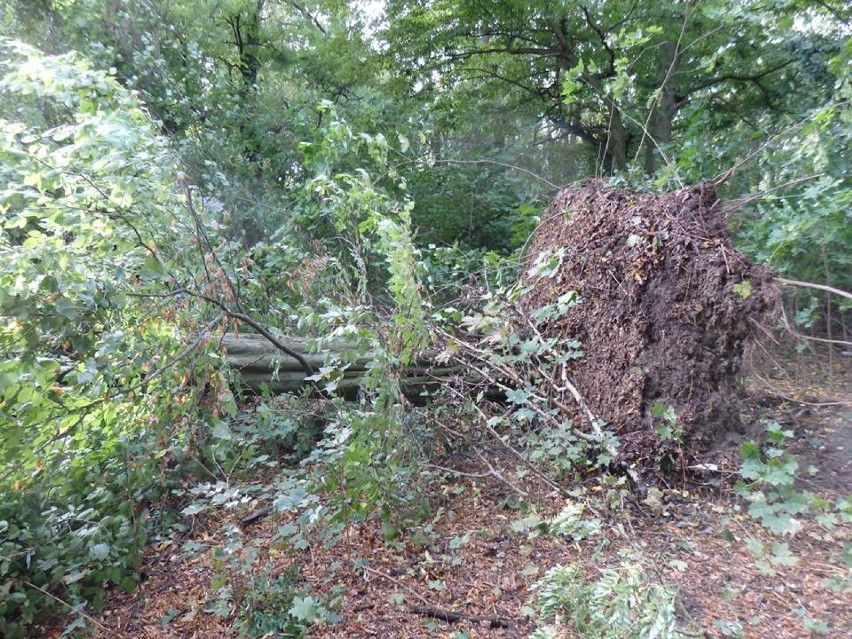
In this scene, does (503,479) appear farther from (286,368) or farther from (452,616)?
(286,368)

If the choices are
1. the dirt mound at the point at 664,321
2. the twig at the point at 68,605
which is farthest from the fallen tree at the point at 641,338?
the twig at the point at 68,605

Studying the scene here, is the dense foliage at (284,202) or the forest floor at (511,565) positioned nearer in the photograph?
the forest floor at (511,565)

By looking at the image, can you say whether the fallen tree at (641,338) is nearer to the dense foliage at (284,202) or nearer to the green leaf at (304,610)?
the dense foliage at (284,202)

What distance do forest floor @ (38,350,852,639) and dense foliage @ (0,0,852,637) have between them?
0.69 feet

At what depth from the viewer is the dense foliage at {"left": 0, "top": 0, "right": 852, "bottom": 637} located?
2.87m

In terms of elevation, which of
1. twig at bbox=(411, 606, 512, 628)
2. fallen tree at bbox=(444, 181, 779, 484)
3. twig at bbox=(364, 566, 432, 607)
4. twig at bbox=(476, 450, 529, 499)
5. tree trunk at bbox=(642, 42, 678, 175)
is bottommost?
twig at bbox=(411, 606, 512, 628)

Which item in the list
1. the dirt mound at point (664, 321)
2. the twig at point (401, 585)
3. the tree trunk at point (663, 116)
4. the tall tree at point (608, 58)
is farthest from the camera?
the tree trunk at point (663, 116)

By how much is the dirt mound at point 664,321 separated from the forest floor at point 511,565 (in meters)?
0.44

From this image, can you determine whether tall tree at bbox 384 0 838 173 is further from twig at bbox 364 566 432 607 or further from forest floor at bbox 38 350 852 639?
twig at bbox 364 566 432 607

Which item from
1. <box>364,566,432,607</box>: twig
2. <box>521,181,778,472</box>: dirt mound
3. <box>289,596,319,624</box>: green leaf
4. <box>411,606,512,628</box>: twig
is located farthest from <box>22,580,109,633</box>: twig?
<box>521,181,778,472</box>: dirt mound

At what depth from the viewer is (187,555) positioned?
346 cm

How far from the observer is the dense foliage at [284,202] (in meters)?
2.87

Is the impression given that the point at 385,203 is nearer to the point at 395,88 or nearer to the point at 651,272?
the point at 651,272

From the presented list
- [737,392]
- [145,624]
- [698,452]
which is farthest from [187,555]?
[737,392]
